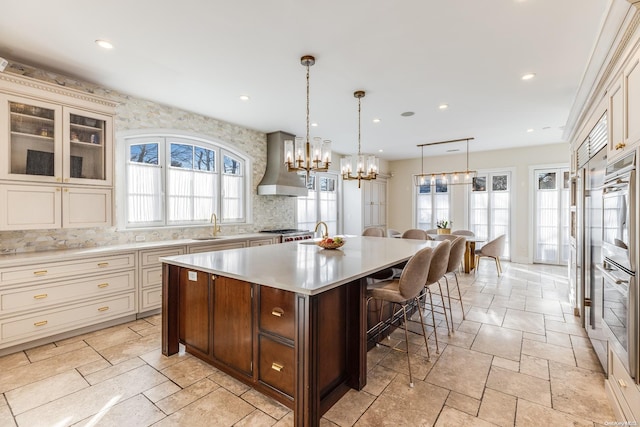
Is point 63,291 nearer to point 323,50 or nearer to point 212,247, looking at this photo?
point 212,247

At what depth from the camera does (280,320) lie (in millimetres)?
1914

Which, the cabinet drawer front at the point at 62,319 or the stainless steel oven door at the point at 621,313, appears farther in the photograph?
the cabinet drawer front at the point at 62,319

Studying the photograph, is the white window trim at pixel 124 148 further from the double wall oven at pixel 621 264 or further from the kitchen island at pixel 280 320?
the double wall oven at pixel 621 264

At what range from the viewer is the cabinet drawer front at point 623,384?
165 centimetres

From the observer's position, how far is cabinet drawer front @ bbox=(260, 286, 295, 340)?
1.87 m

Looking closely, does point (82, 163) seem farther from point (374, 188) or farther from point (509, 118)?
point (374, 188)

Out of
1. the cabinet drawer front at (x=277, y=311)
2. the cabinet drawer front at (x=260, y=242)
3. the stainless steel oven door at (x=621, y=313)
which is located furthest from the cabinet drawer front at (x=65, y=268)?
the stainless steel oven door at (x=621, y=313)

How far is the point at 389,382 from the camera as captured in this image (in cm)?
230

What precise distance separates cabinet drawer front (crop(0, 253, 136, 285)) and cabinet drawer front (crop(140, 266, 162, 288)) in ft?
0.58

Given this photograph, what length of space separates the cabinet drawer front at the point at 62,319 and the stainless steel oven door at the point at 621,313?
4.34 m

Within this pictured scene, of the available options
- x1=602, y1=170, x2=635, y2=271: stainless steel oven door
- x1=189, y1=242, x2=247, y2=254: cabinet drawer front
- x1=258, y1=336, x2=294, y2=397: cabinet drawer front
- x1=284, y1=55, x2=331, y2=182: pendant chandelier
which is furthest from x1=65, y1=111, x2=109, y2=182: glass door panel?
x1=602, y1=170, x2=635, y2=271: stainless steel oven door

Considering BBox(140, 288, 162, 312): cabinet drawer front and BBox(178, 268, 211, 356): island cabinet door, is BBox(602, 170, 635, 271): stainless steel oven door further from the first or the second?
BBox(140, 288, 162, 312): cabinet drawer front

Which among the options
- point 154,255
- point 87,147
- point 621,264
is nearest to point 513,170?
point 621,264

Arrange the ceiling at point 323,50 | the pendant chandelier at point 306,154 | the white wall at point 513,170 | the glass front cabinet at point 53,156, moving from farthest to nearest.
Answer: the white wall at point 513,170 < the pendant chandelier at point 306,154 < the glass front cabinet at point 53,156 < the ceiling at point 323,50
